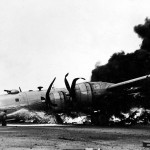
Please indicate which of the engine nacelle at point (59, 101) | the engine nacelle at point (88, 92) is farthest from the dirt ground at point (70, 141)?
the engine nacelle at point (59, 101)

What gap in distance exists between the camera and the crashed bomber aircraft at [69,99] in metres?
23.5

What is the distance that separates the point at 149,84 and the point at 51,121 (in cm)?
764

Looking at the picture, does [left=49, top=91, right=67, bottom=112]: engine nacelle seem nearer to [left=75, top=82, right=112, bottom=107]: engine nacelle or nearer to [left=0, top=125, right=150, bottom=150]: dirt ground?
[left=75, top=82, right=112, bottom=107]: engine nacelle

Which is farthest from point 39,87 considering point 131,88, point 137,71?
point 137,71

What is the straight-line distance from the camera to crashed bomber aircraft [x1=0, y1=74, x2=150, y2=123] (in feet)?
77.3

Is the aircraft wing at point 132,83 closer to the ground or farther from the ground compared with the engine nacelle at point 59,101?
farther from the ground

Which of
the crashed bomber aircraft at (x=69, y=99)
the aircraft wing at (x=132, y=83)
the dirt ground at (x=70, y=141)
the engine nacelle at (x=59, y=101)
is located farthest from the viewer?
the engine nacelle at (x=59, y=101)

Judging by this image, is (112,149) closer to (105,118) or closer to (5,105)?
(105,118)

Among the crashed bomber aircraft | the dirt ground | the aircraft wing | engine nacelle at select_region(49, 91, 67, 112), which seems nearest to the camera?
the dirt ground

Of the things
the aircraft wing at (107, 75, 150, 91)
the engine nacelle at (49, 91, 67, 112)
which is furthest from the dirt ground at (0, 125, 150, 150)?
the engine nacelle at (49, 91, 67, 112)

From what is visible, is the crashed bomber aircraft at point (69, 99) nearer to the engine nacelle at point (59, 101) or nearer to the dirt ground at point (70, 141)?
the engine nacelle at point (59, 101)

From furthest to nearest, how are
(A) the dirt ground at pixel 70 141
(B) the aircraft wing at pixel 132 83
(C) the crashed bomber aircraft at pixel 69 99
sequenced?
(C) the crashed bomber aircraft at pixel 69 99, (B) the aircraft wing at pixel 132 83, (A) the dirt ground at pixel 70 141

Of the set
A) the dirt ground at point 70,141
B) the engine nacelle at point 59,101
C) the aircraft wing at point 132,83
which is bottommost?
the dirt ground at point 70,141

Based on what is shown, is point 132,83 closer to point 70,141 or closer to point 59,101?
point 59,101
